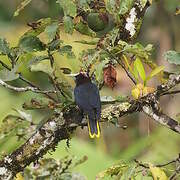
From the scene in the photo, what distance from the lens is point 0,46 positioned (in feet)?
6.56

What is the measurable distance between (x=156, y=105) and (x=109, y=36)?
0.27 metres

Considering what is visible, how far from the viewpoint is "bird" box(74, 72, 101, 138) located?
2093 millimetres

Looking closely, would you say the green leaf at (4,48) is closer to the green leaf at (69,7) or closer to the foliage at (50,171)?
the green leaf at (69,7)

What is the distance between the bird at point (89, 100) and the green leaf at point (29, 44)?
19 cm

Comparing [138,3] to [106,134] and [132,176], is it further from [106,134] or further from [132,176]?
[106,134]

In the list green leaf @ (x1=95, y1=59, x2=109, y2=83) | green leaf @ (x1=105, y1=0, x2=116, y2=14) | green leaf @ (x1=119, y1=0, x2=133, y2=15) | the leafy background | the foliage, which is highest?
the leafy background

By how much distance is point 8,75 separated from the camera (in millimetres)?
1973

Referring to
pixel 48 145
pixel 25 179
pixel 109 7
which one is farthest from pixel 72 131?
pixel 109 7

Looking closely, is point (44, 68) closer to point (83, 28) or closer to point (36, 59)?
point (36, 59)

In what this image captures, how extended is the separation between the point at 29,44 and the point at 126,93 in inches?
138

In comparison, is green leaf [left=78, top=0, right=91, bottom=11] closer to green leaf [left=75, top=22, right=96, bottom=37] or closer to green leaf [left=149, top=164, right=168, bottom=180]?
green leaf [left=75, top=22, right=96, bottom=37]

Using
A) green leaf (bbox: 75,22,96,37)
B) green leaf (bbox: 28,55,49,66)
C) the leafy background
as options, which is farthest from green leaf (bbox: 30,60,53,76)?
the leafy background

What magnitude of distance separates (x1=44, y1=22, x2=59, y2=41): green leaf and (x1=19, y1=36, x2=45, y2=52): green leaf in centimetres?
8

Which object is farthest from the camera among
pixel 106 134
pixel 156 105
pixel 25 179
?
pixel 106 134
